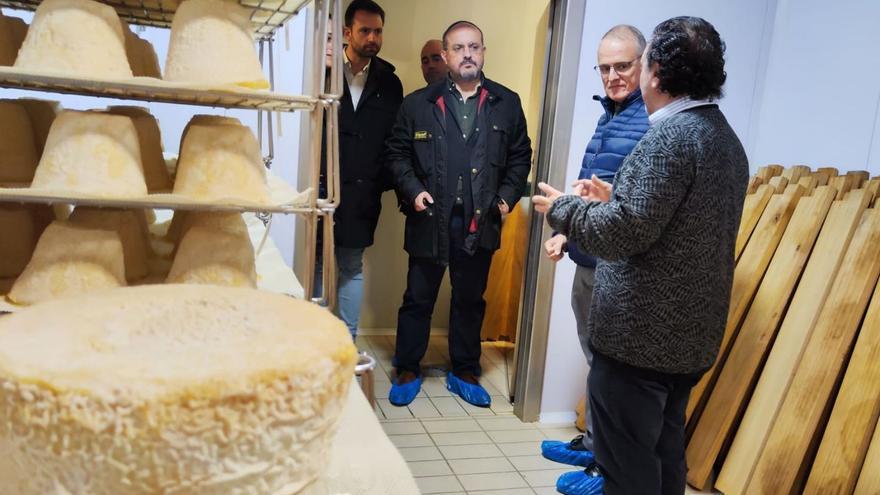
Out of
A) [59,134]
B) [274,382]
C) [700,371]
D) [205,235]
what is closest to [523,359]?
[700,371]

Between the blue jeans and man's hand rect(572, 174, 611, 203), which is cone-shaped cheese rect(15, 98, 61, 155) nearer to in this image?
man's hand rect(572, 174, 611, 203)

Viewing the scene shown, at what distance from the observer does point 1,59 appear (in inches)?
47.5

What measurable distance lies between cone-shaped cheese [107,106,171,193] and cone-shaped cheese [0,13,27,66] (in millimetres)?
192

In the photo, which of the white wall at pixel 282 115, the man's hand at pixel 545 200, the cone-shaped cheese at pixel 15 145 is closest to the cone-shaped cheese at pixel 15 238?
the cone-shaped cheese at pixel 15 145

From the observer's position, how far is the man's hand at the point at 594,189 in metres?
1.79

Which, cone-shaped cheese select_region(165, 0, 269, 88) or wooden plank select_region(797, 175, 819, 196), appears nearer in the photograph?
cone-shaped cheese select_region(165, 0, 269, 88)

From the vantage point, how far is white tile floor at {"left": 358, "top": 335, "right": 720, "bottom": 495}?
234 centimetres

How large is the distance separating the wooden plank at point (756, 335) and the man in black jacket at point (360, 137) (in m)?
1.53

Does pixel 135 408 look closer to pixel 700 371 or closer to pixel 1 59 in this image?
pixel 1 59

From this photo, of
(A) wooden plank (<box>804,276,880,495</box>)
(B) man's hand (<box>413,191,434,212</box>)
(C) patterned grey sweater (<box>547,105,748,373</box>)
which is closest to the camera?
(C) patterned grey sweater (<box>547,105,748,373</box>)

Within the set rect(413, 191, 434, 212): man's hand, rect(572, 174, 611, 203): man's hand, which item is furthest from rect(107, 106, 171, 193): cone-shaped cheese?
rect(413, 191, 434, 212): man's hand

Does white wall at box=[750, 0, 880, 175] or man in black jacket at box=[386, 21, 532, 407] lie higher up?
white wall at box=[750, 0, 880, 175]

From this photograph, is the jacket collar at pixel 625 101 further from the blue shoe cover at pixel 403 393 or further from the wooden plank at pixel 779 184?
the blue shoe cover at pixel 403 393

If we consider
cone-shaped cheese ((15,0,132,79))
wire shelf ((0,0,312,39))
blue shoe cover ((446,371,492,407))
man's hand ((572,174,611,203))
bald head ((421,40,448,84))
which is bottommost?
blue shoe cover ((446,371,492,407))
